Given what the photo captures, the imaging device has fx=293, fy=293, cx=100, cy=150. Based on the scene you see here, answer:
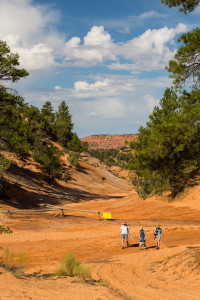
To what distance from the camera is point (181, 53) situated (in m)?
12.1

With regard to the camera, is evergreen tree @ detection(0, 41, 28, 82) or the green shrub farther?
evergreen tree @ detection(0, 41, 28, 82)

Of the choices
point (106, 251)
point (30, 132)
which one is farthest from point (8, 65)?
point (30, 132)

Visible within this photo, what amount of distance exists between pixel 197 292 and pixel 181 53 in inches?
358

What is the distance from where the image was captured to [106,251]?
53.6 feet

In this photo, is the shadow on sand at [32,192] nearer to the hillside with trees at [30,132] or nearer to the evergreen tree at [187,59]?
the hillside with trees at [30,132]

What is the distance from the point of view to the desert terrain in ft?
28.7

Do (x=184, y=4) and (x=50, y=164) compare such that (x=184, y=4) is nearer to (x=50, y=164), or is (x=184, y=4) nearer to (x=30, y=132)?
(x=50, y=164)

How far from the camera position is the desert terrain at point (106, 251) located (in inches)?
345

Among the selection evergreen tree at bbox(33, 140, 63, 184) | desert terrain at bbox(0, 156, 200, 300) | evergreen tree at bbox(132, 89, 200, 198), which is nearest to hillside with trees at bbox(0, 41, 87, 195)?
evergreen tree at bbox(33, 140, 63, 184)

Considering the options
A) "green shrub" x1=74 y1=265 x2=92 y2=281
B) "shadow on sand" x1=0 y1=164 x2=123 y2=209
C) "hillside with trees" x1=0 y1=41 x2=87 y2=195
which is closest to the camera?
"green shrub" x1=74 y1=265 x2=92 y2=281

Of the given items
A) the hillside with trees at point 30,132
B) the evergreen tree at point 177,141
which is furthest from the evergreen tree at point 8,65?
the evergreen tree at point 177,141

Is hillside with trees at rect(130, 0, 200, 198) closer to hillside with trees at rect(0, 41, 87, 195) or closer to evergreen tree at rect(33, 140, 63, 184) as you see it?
hillside with trees at rect(0, 41, 87, 195)

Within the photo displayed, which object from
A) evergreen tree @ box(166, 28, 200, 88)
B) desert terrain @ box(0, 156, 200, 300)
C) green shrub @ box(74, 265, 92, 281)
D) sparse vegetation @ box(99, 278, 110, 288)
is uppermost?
evergreen tree @ box(166, 28, 200, 88)

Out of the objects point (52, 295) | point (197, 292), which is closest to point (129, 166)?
point (197, 292)
